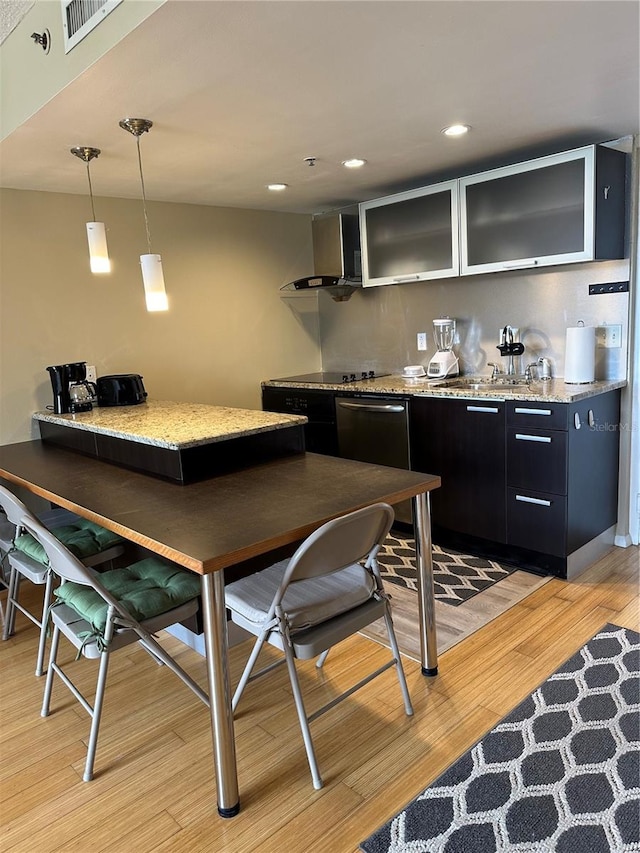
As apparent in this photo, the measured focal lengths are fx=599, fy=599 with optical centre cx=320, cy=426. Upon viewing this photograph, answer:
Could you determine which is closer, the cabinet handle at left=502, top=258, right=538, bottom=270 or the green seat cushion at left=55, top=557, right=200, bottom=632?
the green seat cushion at left=55, top=557, right=200, bottom=632

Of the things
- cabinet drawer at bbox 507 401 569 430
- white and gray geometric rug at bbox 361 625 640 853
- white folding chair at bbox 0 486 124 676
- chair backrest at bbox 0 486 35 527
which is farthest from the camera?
cabinet drawer at bbox 507 401 569 430

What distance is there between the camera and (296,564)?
166cm

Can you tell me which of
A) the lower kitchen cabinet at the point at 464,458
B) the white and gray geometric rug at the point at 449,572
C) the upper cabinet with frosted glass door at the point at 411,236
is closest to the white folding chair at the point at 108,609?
the white and gray geometric rug at the point at 449,572

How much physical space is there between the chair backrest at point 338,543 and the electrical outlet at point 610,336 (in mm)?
2128

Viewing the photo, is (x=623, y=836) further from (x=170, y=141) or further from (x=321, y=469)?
(x=170, y=141)

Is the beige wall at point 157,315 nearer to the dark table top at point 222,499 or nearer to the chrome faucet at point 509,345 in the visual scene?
the dark table top at point 222,499

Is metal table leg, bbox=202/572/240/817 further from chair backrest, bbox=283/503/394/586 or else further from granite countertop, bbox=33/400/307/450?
granite countertop, bbox=33/400/307/450

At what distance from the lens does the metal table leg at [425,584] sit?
2.20 metres

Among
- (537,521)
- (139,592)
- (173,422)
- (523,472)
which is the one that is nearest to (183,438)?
(173,422)

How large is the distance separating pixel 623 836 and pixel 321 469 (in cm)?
149

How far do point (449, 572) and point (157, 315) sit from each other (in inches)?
96.6

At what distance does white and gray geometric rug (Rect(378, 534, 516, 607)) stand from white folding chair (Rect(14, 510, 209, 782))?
1.42m

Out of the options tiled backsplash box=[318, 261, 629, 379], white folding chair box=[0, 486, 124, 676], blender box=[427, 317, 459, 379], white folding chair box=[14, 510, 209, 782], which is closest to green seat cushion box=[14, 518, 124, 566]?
white folding chair box=[0, 486, 124, 676]

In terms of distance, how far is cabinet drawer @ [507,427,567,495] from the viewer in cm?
297
